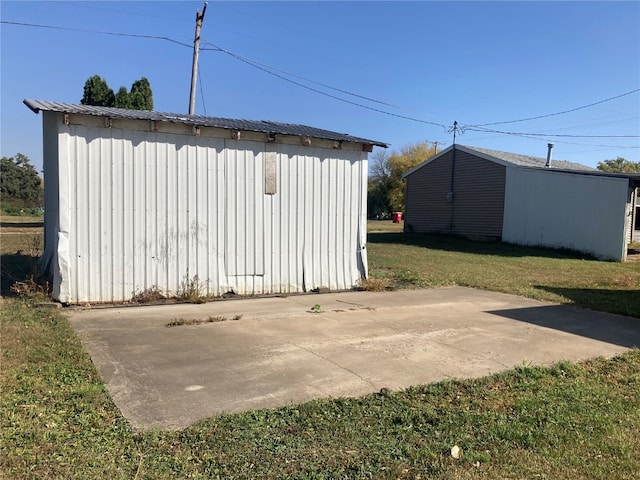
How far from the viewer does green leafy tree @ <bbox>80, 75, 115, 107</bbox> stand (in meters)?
26.2

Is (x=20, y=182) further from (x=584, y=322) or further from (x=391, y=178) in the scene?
(x=584, y=322)

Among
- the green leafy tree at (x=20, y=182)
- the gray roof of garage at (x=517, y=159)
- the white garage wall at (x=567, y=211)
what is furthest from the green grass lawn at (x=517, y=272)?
the green leafy tree at (x=20, y=182)

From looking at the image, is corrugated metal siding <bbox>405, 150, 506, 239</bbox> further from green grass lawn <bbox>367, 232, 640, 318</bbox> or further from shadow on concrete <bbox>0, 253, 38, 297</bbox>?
shadow on concrete <bbox>0, 253, 38, 297</bbox>

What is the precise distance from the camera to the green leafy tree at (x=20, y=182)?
57.5 meters

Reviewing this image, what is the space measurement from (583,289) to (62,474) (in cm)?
1136

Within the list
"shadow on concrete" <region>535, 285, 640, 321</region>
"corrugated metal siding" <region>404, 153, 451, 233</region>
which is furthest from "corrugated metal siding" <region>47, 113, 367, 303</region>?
"corrugated metal siding" <region>404, 153, 451, 233</region>

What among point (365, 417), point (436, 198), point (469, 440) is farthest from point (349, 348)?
point (436, 198)

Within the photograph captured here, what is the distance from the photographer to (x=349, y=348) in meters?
5.64

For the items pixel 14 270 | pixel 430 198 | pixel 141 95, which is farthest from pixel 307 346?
pixel 141 95

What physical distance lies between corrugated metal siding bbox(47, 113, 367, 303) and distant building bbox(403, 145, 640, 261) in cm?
1389

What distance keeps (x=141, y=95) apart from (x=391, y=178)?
39.4 metres

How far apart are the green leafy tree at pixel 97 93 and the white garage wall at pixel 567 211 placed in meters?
21.2

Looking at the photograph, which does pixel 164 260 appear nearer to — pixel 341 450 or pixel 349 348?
pixel 349 348

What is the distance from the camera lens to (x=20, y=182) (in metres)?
59.4
